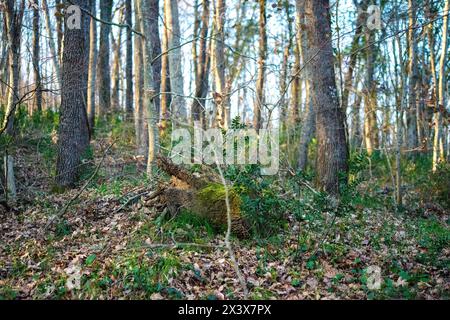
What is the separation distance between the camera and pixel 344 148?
855 cm

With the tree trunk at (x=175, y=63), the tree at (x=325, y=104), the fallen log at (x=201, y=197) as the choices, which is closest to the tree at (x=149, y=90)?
the fallen log at (x=201, y=197)

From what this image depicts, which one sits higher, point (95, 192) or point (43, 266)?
point (95, 192)

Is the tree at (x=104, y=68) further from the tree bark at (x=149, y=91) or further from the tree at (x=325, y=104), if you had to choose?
the tree at (x=325, y=104)

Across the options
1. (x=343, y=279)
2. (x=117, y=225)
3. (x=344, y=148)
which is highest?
(x=344, y=148)

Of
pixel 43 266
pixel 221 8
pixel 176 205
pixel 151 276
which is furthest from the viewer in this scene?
pixel 221 8

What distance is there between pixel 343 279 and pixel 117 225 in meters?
3.35

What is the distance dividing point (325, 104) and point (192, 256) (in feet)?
14.3

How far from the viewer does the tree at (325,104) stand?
334 inches

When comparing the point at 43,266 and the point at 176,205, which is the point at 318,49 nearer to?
the point at 176,205

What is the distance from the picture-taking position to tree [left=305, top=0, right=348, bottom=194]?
848cm

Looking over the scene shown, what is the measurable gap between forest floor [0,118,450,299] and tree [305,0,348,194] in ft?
3.84

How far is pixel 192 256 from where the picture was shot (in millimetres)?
5617

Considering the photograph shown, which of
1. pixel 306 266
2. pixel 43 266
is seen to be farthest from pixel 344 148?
pixel 43 266

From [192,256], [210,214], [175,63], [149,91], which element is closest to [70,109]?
[149,91]
